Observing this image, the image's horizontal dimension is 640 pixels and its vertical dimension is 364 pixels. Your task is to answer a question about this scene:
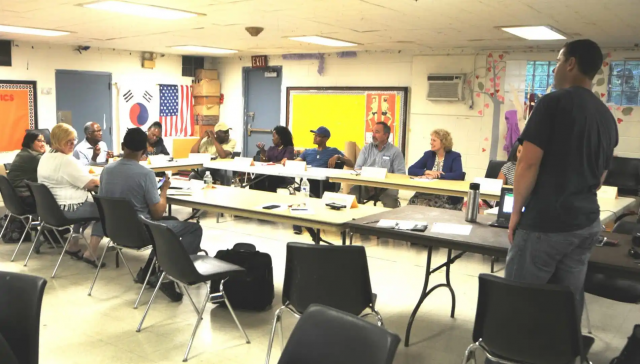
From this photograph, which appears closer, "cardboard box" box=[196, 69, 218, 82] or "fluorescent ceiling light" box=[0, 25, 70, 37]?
"fluorescent ceiling light" box=[0, 25, 70, 37]

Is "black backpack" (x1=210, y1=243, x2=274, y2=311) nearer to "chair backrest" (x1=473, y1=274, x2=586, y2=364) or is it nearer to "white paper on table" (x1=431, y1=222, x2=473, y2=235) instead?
"white paper on table" (x1=431, y1=222, x2=473, y2=235)

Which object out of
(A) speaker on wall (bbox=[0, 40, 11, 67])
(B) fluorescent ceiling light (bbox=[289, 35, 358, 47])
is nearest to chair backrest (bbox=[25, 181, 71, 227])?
(B) fluorescent ceiling light (bbox=[289, 35, 358, 47])

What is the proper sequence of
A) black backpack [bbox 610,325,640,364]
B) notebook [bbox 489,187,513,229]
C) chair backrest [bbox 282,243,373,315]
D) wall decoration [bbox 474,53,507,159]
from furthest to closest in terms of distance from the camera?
wall decoration [bbox 474,53,507,159]
notebook [bbox 489,187,513,229]
chair backrest [bbox 282,243,373,315]
black backpack [bbox 610,325,640,364]

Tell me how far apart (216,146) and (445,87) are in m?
3.44

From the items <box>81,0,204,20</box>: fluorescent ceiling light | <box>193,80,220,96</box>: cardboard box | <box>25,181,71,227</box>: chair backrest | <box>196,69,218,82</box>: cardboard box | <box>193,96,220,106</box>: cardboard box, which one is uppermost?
<box>81,0,204,20</box>: fluorescent ceiling light

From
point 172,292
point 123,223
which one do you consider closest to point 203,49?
point 123,223

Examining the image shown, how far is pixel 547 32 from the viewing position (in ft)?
20.1

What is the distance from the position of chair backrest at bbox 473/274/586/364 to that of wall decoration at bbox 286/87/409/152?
697cm

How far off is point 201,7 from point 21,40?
4717 millimetres

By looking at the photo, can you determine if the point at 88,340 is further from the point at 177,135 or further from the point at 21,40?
the point at 177,135

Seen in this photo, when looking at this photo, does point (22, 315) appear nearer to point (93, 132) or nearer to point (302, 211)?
point (302, 211)

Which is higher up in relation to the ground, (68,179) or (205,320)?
(68,179)

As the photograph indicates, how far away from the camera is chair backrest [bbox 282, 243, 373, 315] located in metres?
2.67

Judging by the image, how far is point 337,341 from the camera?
1.77 metres
